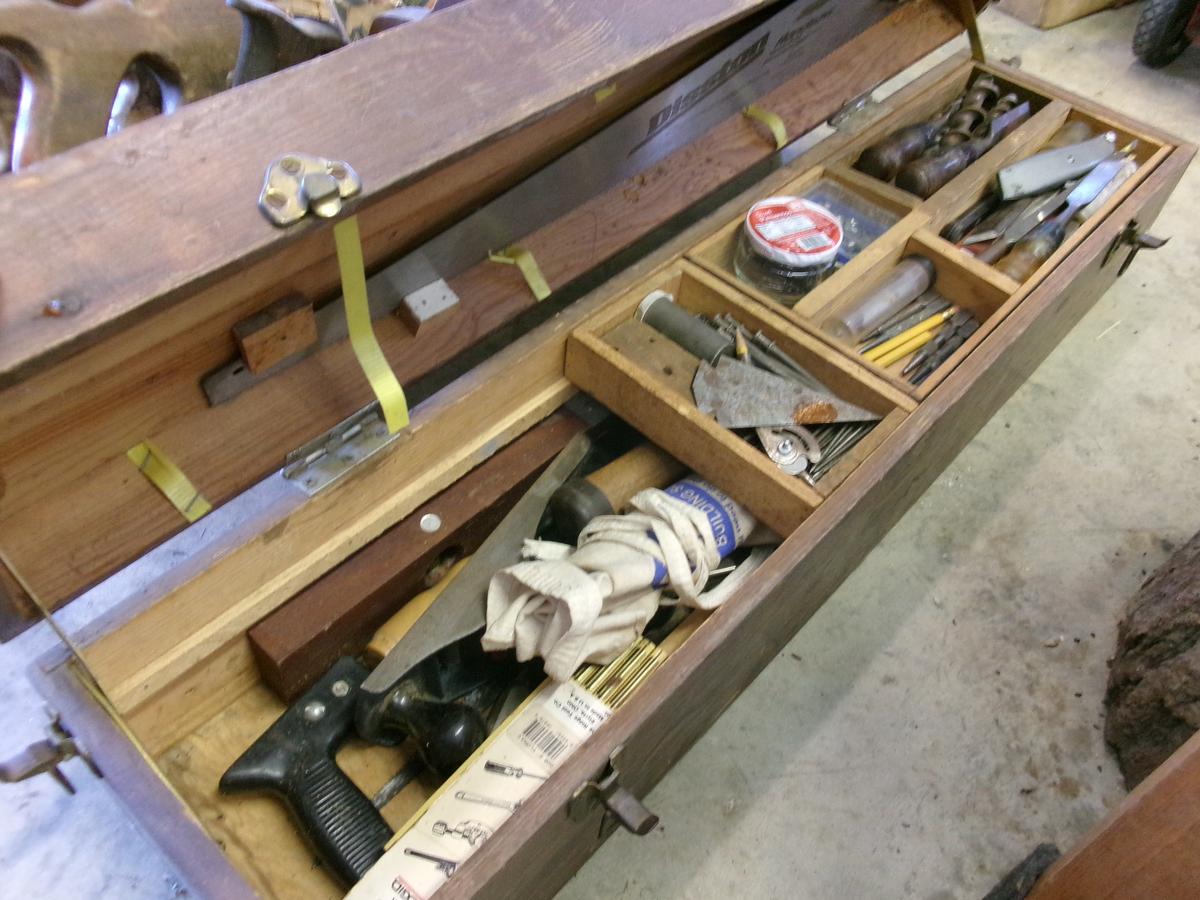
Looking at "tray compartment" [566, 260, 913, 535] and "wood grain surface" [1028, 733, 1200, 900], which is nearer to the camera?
"wood grain surface" [1028, 733, 1200, 900]

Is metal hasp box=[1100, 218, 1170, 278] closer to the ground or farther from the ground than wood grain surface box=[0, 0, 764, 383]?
closer to the ground

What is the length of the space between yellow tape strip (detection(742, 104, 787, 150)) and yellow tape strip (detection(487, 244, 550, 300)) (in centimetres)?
46

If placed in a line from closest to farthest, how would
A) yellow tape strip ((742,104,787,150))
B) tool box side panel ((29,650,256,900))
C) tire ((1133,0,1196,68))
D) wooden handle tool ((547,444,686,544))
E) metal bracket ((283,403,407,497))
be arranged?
tool box side panel ((29,650,256,900)), metal bracket ((283,403,407,497)), wooden handle tool ((547,444,686,544)), yellow tape strip ((742,104,787,150)), tire ((1133,0,1196,68))

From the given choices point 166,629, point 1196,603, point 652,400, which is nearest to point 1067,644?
point 1196,603

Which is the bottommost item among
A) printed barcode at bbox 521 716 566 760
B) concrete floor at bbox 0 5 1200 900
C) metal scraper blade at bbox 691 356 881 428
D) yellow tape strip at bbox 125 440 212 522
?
concrete floor at bbox 0 5 1200 900

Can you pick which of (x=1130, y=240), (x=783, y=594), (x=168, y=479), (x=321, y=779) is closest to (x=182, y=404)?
(x=168, y=479)

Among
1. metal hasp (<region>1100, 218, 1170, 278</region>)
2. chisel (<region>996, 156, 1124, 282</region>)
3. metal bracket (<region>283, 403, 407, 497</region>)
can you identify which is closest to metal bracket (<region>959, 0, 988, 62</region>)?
chisel (<region>996, 156, 1124, 282</region>)

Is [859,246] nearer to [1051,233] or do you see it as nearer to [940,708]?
[1051,233]

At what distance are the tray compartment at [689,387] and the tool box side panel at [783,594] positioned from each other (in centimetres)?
5

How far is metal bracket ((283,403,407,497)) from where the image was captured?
957mm

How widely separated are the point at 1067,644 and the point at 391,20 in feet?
3.99

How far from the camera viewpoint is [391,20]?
2.96 ft

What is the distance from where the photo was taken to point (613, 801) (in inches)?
32.4

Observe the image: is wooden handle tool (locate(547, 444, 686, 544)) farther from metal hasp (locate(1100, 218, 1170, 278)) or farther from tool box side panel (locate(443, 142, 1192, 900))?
metal hasp (locate(1100, 218, 1170, 278))
